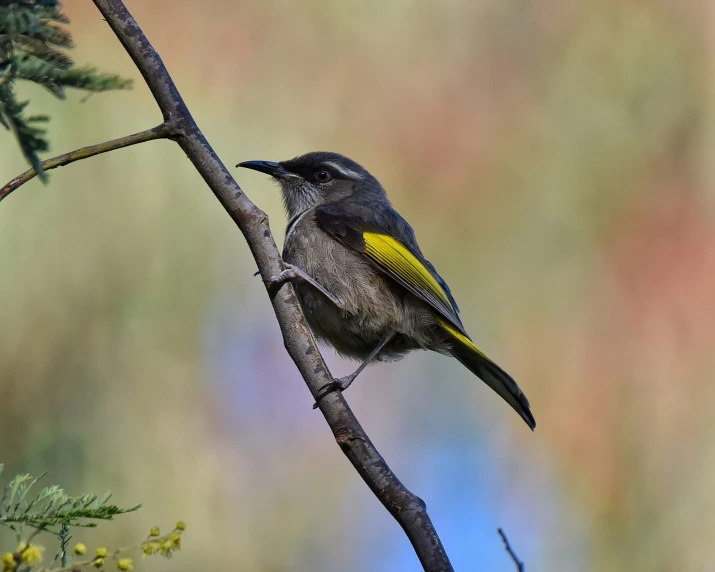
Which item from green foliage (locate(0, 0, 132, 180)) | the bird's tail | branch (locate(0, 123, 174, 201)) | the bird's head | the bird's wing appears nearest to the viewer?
green foliage (locate(0, 0, 132, 180))

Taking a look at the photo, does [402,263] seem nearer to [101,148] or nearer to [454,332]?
[454,332]

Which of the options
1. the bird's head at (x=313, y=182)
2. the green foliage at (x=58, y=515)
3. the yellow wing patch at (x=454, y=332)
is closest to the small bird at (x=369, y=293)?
the yellow wing patch at (x=454, y=332)

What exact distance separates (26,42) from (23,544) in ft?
3.25

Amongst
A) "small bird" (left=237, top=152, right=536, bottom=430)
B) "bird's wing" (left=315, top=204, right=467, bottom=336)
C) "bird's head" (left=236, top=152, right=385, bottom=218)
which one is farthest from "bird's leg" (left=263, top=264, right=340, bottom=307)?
"bird's head" (left=236, top=152, right=385, bottom=218)

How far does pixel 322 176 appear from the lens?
4707 millimetres

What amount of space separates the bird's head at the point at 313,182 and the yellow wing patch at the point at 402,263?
66 cm

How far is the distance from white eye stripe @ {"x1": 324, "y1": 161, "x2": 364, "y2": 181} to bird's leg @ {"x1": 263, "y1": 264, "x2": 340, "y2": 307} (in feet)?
3.56

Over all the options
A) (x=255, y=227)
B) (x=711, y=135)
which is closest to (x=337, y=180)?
(x=255, y=227)

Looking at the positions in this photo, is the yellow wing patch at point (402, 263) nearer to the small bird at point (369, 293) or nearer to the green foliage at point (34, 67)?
the small bird at point (369, 293)

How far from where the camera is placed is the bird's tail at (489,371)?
3451 millimetres

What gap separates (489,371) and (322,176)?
1715 mm

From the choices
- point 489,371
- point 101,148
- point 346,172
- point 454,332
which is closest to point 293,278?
point 454,332

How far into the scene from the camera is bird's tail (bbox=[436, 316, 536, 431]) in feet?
11.3

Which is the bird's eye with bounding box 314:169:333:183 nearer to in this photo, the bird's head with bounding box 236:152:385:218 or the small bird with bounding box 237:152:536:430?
the bird's head with bounding box 236:152:385:218
